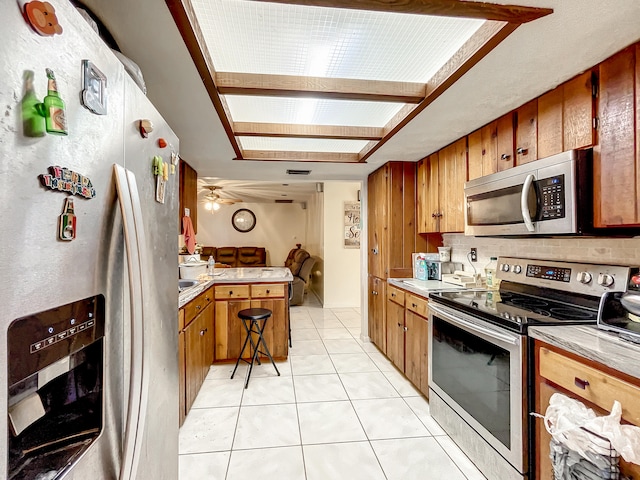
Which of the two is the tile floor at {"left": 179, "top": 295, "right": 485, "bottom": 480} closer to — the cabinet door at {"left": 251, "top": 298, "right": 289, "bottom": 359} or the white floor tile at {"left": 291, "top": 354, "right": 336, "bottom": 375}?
the white floor tile at {"left": 291, "top": 354, "right": 336, "bottom": 375}

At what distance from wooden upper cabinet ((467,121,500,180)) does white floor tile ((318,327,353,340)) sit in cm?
256

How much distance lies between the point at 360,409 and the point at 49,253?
2.32 metres

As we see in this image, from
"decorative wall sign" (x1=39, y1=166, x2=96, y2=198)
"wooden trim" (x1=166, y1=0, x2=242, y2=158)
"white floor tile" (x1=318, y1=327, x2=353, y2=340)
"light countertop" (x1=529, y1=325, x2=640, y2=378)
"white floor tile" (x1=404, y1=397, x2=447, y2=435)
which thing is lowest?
"white floor tile" (x1=404, y1=397, x2=447, y2=435)

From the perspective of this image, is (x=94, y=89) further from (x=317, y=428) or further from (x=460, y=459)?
(x=460, y=459)

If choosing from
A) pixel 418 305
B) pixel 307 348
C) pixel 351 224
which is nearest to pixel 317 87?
pixel 418 305

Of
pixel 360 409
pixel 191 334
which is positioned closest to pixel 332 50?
pixel 191 334

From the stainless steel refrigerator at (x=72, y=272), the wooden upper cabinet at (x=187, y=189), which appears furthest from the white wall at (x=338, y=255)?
the stainless steel refrigerator at (x=72, y=272)

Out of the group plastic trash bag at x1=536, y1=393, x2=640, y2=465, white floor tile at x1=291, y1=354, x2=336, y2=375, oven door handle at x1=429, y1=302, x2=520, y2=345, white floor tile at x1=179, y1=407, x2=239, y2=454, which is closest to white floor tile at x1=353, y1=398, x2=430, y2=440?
white floor tile at x1=291, y1=354, x2=336, y2=375

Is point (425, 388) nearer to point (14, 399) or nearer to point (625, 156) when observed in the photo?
point (625, 156)

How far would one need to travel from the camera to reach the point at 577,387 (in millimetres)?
1212

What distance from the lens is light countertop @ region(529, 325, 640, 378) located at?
1054mm

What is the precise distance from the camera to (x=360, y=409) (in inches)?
93.0

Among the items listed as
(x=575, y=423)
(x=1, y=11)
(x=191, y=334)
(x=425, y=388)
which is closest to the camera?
(x=1, y=11)

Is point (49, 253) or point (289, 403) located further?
point (289, 403)
